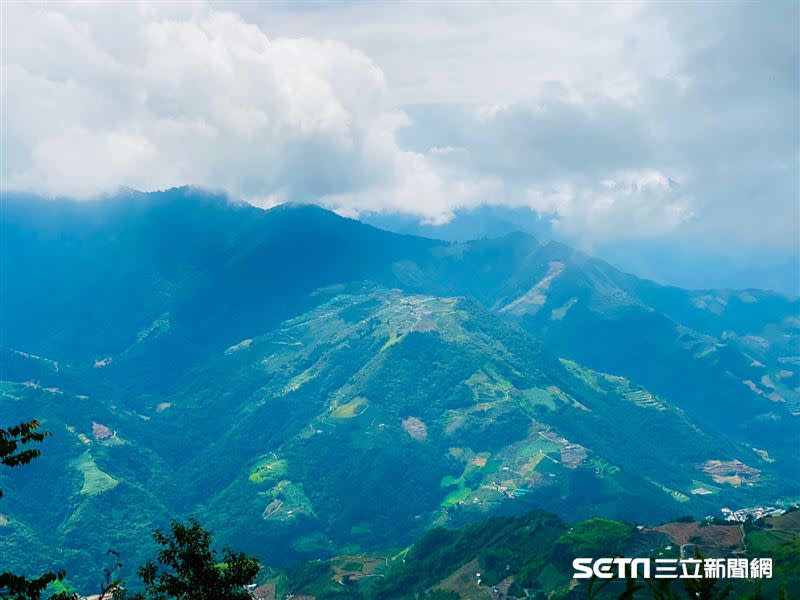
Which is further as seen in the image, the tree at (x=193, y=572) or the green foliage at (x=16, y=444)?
the tree at (x=193, y=572)

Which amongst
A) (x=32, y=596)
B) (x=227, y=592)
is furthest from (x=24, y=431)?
(x=227, y=592)

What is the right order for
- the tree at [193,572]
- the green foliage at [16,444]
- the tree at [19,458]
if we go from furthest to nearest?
the tree at [193,572] < the tree at [19,458] < the green foliage at [16,444]

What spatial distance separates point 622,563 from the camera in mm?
111375

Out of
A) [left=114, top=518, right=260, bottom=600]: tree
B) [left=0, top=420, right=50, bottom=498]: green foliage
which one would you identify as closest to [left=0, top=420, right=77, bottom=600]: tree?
[left=0, top=420, right=50, bottom=498]: green foliage

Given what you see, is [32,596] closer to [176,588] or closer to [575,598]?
[176,588]

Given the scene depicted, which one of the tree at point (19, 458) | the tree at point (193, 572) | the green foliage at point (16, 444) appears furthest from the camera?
the tree at point (193, 572)

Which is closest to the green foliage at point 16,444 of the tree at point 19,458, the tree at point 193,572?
the tree at point 19,458

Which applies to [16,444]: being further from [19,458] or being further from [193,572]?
[193,572]

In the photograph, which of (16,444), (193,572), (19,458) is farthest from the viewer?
(193,572)

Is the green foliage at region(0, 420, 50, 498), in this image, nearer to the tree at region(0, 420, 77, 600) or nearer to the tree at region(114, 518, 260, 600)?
the tree at region(0, 420, 77, 600)

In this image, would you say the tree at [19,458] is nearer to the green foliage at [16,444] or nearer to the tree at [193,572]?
the green foliage at [16,444]

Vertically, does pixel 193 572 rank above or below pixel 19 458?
below

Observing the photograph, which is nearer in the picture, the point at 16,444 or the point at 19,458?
the point at 16,444

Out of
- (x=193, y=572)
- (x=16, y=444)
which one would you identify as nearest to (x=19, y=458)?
(x=16, y=444)
